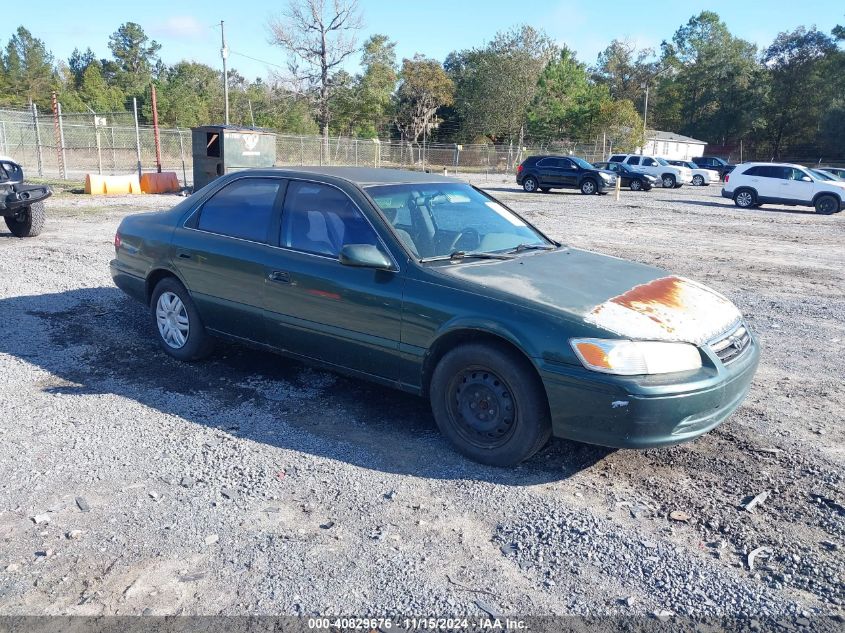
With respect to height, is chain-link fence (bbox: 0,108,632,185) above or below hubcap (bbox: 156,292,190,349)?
above

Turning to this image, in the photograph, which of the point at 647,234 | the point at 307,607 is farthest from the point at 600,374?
the point at 647,234

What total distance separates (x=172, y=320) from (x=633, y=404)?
12.5 ft

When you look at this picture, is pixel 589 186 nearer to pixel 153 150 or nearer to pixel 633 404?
pixel 153 150

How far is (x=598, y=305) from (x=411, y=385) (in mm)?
1219

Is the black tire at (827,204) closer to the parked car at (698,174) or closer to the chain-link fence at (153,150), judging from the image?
the parked car at (698,174)

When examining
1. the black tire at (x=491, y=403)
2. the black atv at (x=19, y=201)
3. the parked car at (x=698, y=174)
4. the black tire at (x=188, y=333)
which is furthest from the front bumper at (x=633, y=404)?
the parked car at (x=698, y=174)

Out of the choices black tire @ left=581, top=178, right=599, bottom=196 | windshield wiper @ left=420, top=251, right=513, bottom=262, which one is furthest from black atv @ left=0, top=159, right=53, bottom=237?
black tire @ left=581, top=178, right=599, bottom=196

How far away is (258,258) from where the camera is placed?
497 centimetres

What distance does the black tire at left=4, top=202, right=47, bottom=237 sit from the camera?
1175 cm

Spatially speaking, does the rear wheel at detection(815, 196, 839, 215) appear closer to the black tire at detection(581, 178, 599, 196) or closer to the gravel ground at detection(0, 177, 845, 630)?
the black tire at detection(581, 178, 599, 196)

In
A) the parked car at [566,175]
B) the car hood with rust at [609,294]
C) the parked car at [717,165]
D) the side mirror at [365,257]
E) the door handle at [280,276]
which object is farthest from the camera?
the parked car at [717,165]

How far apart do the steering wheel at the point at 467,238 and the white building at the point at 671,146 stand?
60022mm

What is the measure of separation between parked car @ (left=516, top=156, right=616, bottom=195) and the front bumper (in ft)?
83.7

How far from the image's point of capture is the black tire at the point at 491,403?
3.78m
